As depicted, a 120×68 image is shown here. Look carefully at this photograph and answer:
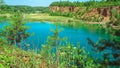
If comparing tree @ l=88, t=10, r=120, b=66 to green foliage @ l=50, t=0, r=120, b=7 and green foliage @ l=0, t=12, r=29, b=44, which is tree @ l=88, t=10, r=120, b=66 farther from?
green foliage @ l=50, t=0, r=120, b=7

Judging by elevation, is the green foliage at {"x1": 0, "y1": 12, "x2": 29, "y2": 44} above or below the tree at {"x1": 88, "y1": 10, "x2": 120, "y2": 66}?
below

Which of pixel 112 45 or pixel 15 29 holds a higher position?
pixel 112 45

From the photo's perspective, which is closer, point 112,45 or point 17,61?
point 17,61

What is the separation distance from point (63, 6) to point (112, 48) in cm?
18145

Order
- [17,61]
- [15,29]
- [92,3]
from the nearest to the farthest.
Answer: [17,61], [15,29], [92,3]

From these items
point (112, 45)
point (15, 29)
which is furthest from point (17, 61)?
point (15, 29)

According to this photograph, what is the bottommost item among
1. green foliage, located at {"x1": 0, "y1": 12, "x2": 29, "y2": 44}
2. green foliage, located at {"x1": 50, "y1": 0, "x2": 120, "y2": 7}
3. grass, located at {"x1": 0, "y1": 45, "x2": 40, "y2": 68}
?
green foliage, located at {"x1": 50, "y1": 0, "x2": 120, "y2": 7}

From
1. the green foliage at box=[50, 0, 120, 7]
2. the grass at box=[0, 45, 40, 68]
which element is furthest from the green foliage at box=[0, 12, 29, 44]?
the green foliage at box=[50, 0, 120, 7]

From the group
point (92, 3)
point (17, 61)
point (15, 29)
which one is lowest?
point (92, 3)

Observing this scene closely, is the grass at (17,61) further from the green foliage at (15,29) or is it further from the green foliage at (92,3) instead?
the green foliage at (92,3)

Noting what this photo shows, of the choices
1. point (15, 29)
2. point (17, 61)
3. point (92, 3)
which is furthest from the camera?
point (92, 3)

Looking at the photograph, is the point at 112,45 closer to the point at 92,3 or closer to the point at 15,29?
the point at 15,29

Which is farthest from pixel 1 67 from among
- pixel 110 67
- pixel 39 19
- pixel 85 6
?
pixel 85 6

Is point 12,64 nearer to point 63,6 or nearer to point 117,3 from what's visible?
point 117,3
